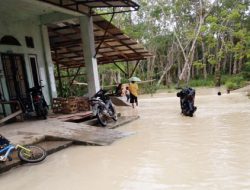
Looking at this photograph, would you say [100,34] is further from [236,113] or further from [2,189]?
[2,189]

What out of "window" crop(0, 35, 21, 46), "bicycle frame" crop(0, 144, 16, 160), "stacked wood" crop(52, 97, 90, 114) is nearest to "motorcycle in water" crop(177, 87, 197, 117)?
"stacked wood" crop(52, 97, 90, 114)

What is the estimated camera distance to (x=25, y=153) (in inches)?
191

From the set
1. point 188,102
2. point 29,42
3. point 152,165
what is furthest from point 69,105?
point 152,165

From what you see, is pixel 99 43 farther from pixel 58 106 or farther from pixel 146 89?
pixel 146 89

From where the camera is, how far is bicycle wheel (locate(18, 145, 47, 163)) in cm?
478

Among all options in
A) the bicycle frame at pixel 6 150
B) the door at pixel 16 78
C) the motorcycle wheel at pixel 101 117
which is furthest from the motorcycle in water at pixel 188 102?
the bicycle frame at pixel 6 150

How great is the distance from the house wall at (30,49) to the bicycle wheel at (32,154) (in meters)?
3.94

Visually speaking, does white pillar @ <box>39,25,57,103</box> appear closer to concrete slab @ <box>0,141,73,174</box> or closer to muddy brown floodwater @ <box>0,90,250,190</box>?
concrete slab @ <box>0,141,73,174</box>

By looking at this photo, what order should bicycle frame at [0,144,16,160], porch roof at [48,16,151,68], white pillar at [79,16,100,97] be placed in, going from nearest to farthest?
bicycle frame at [0,144,16,160] → white pillar at [79,16,100,97] → porch roof at [48,16,151,68]

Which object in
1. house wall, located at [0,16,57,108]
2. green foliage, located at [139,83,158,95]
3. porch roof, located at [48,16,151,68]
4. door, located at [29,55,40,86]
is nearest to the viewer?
house wall, located at [0,16,57,108]

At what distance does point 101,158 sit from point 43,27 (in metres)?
6.19

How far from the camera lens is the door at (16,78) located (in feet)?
27.6

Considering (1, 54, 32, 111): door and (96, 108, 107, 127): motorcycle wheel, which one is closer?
(96, 108, 107, 127): motorcycle wheel

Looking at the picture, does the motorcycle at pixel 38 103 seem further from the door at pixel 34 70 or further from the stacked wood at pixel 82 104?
the door at pixel 34 70
